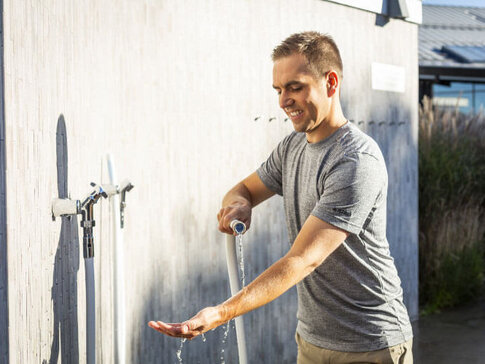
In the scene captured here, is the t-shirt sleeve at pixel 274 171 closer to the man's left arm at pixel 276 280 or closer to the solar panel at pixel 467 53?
the man's left arm at pixel 276 280

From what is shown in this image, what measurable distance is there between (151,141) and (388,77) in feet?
8.66

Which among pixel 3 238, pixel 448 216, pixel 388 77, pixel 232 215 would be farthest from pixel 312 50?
pixel 448 216

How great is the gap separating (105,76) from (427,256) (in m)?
4.03

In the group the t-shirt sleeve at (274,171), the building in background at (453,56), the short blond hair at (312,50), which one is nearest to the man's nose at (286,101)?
the short blond hair at (312,50)

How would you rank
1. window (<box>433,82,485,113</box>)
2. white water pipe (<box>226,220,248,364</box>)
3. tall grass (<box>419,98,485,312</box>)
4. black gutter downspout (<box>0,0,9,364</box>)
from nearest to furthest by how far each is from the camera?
black gutter downspout (<box>0,0,9,364</box>)
white water pipe (<box>226,220,248,364</box>)
tall grass (<box>419,98,485,312</box>)
window (<box>433,82,485,113</box>)

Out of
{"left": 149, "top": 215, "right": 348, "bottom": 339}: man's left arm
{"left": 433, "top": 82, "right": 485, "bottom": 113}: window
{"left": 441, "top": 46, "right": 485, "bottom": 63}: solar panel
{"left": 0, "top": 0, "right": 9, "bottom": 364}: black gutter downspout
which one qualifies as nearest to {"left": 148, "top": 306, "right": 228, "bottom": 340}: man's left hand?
{"left": 149, "top": 215, "right": 348, "bottom": 339}: man's left arm

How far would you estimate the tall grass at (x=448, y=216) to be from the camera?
6.25m

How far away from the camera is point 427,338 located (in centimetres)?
545

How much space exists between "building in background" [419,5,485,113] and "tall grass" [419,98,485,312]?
8.86 ft

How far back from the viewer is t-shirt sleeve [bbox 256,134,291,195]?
252 centimetres

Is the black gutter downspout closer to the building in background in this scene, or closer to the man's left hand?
the man's left hand

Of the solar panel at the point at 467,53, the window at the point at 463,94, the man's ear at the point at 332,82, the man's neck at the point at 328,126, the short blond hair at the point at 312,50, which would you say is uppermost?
the solar panel at the point at 467,53

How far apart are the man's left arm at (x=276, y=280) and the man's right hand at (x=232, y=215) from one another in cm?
45

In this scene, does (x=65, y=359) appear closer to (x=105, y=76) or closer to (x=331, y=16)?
(x=105, y=76)
